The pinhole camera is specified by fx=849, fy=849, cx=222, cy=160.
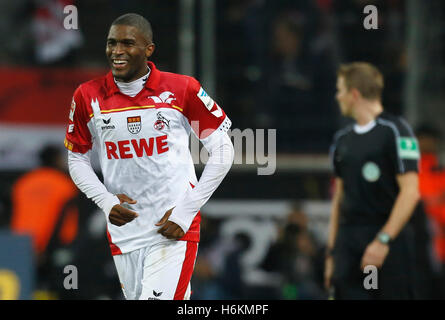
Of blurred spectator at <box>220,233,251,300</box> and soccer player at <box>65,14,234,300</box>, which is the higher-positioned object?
soccer player at <box>65,14,234,300</box>

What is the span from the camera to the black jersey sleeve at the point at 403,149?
6.29 meters

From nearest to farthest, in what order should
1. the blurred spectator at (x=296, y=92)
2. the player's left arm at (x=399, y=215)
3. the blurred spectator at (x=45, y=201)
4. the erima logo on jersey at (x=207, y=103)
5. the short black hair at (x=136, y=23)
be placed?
the short black hair at (x=136, y=23) → the erima logo on jersey at (x=207, y=103) → the player's left arm at (x=399, y=215) → the blurred spectator at (x=45, y=201) → the blurred spectator at (x=296, y=92)

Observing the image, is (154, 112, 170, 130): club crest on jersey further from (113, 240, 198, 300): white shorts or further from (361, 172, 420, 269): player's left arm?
(361, 172, 420, 269): player's left arm

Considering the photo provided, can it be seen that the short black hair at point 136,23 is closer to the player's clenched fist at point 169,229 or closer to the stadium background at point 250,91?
the player's clenched fist at point 169,229

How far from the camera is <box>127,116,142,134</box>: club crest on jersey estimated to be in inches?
195

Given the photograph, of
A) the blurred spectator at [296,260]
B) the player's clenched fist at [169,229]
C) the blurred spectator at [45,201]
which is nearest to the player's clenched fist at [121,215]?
the player's clenched fist at [169,229]

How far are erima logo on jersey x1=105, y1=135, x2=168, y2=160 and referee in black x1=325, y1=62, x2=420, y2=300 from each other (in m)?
2.03

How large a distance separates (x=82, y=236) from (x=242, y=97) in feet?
9.82

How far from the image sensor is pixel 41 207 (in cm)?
1001

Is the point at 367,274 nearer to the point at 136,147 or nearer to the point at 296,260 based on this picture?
the point at 136,147

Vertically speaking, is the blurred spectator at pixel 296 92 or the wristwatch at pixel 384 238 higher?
the blurred spectator at pixel 296 92

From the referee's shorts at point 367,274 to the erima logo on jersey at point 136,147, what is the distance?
84.1 inches

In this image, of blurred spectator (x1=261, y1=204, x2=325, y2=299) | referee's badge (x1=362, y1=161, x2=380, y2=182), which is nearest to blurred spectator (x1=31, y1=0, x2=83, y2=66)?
blurred spectator (x1=261, y1=204, x2=325, y2=299)

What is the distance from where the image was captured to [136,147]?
4992mm
